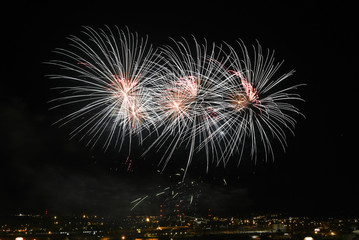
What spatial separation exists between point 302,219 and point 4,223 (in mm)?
147282

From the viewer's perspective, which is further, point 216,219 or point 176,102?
point 216,219

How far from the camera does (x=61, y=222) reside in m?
181

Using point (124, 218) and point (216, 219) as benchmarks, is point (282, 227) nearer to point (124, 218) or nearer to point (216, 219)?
point (216, 219)

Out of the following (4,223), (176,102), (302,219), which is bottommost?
(302,219)

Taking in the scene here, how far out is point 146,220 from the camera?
19625 cm

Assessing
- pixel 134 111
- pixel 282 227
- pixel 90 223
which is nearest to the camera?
pixel 134 111

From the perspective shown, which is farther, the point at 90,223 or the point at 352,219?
the point at 90,223

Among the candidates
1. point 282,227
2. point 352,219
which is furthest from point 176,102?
point 352,219

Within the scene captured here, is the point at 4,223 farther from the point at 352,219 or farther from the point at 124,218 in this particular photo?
the point at 352,219

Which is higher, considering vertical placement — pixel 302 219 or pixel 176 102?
pixel 176 102

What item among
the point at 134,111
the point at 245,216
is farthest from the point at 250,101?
the point at 245,216

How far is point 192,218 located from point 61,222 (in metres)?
73.5

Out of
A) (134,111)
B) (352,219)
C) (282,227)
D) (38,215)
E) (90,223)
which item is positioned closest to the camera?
(134,111)

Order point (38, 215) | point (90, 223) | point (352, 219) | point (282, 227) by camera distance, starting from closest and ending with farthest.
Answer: point (282, 227) < point (352, 219) < point (38, 215) < point (90, 223)
